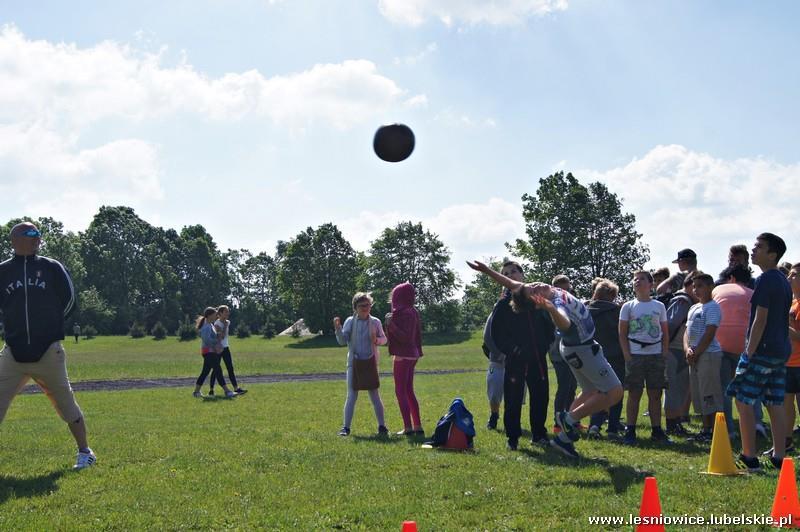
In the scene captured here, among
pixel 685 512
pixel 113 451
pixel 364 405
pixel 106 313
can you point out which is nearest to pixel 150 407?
pixel 364 405

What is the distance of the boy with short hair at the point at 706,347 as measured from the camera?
356 inches

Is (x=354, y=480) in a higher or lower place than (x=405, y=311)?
lower

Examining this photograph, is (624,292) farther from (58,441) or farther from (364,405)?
(58,441)

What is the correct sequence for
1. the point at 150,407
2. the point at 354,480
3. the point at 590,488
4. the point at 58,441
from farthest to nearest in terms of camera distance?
the point at 150,407
the point at 58,441
the point at 354,480
the point at 590,488

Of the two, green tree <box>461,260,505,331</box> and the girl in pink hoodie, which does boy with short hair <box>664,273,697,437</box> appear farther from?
green tree <box>461,260,505,331</box>

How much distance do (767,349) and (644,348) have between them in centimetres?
236

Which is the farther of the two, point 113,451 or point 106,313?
point 106,313

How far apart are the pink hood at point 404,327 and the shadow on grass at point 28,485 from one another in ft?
15.1

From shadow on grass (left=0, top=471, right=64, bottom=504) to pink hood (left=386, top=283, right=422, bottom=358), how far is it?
4.61 m

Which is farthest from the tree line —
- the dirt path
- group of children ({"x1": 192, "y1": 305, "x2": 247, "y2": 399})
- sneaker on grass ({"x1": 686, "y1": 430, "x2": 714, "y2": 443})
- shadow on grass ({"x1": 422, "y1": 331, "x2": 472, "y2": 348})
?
sneaker on grass ({"x1": 686, "y1": 430, "x2": 714, "y2": 443})

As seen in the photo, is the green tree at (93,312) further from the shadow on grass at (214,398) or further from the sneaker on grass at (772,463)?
the sneaker on grass at (772,463)

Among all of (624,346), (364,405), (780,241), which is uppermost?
(780,241)

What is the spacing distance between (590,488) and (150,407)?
11.1 meters

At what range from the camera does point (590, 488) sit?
262 inches
